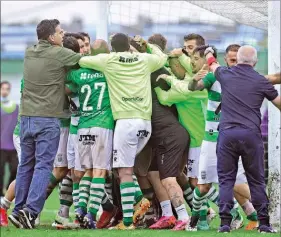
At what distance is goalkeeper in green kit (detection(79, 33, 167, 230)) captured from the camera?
40.9 ft

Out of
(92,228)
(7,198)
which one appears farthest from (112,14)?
(92,228)

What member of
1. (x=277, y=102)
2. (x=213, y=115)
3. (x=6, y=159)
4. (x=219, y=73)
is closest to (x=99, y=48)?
(x=213, y=115)

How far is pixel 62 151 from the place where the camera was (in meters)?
13.6

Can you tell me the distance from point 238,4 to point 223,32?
14.1ft

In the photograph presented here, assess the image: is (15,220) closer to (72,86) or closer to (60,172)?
(60,172)

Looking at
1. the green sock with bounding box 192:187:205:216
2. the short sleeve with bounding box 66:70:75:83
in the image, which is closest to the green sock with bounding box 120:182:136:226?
the green sock with bounding box 192:187:205:216

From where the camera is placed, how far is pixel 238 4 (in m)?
14.0

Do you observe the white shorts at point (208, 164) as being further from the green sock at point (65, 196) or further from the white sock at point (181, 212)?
the green sock at point (65, 196)

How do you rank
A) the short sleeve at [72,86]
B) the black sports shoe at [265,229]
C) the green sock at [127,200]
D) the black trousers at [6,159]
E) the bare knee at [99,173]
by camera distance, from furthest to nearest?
the black trousers at [6,159] < the short sleeve at [72,86] < the bare knee at [99,173] < the green sock at [127,200] < the black sports shoe at [265,229]

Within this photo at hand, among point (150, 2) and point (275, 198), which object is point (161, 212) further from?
point (150, 2)

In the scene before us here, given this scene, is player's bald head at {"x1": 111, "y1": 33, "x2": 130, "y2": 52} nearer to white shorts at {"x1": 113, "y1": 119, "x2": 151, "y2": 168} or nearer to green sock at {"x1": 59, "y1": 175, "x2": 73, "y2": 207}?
white shorts at {"x1": 113, "y1": 119, "x2": 151, "y2": 168}

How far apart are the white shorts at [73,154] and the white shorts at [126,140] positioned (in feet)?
2.27

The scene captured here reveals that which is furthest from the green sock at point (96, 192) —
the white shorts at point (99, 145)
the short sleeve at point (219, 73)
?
the short sleeve at point (219, 73)

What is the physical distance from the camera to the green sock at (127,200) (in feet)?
40.8
